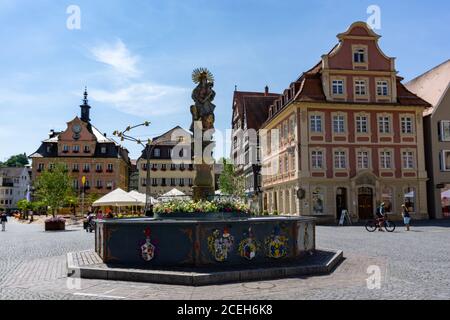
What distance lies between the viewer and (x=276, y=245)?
38.3ft

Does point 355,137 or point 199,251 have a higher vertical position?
point 355,137

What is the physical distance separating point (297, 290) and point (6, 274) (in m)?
7.35

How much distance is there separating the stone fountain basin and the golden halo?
24.1 feet

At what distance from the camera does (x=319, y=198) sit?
3959cm

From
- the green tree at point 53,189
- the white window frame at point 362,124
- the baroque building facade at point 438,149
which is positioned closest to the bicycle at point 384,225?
the white window frame at point 362,124

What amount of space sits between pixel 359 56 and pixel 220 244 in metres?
33.9

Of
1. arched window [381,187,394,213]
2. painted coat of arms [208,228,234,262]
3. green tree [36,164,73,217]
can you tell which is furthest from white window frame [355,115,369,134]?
painted coat of arms [208,228,234,262]

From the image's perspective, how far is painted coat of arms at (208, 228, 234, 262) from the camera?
1085 cm

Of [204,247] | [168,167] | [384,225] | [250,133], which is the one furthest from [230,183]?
[204,247]

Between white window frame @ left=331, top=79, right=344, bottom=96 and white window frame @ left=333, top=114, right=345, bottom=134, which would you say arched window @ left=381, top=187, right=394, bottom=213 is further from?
white window frame @ left=331, top=79, right=344, bottom=96

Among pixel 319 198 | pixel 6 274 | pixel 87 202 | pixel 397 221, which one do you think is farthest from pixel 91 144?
pixel 6 274

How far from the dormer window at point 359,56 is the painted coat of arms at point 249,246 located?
108 feet

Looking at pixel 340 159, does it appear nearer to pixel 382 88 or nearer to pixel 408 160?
pixel 408 160
